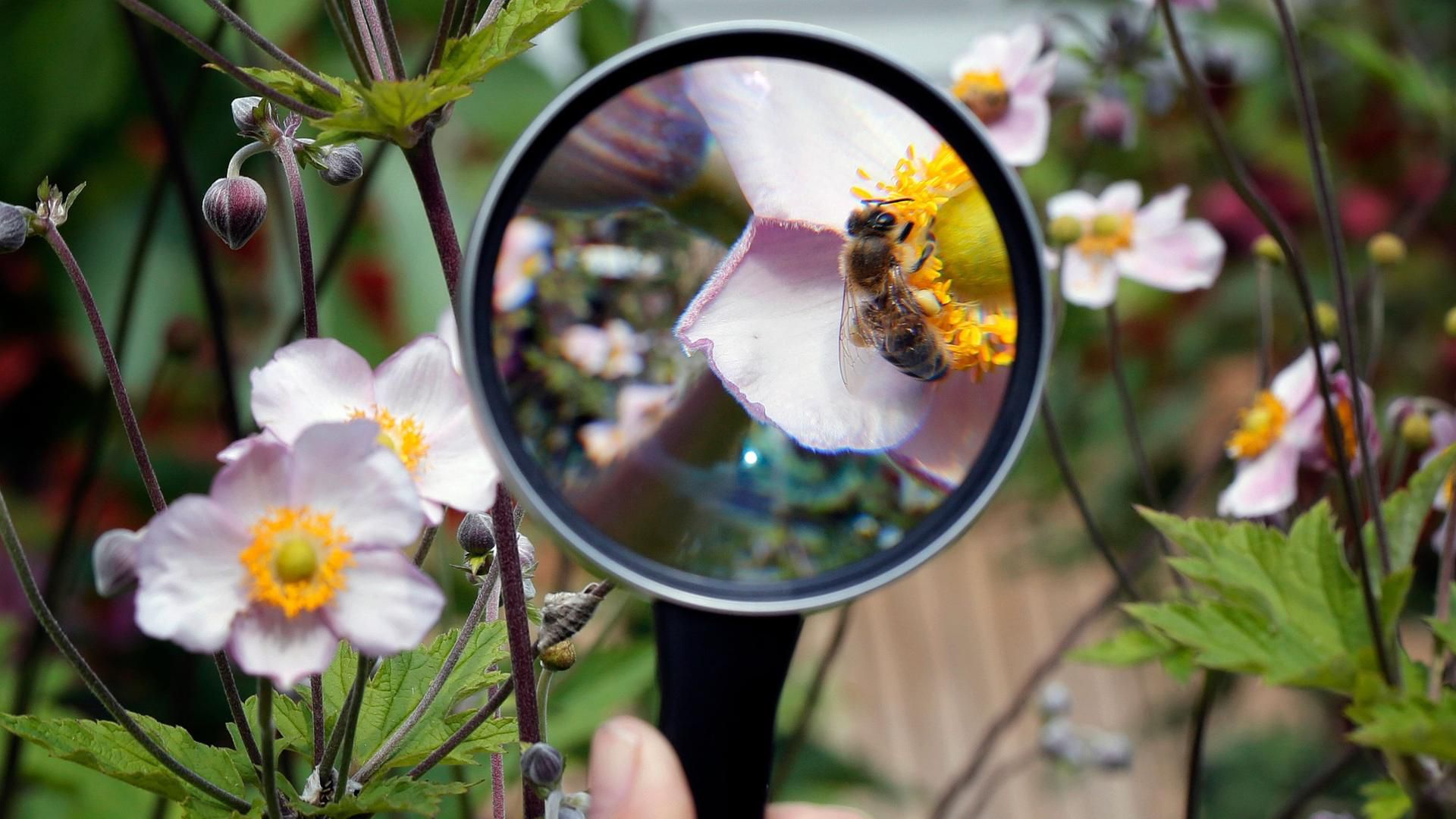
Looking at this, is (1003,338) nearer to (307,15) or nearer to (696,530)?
(696,530)

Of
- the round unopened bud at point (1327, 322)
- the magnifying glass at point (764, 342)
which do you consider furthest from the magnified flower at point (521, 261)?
the round unopened bud at point (1327, 322)

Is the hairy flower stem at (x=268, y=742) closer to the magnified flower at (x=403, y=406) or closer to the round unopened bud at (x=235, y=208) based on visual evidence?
the magnified flower at (x=403, y=406)

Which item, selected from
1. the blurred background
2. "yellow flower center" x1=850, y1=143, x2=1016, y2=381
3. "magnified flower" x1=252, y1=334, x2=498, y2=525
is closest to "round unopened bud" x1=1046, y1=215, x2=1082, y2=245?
the blurred background

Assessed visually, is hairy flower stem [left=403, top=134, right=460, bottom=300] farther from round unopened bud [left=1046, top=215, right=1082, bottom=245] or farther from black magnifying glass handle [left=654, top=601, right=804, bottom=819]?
round unopened bud [left=1046, top=215, right=1082, bottom=245]

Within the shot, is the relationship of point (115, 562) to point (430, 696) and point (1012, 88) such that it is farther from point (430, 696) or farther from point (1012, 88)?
point (1012, 88)

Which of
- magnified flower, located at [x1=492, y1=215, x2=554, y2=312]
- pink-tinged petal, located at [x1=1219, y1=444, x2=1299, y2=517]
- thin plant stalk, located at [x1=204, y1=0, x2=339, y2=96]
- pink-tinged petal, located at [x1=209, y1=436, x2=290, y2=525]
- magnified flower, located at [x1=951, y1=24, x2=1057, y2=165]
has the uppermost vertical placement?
thin plant stalk, located at [x1=204, y1=0, x2=339, y2=96]

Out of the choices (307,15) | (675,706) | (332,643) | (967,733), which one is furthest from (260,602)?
(967,733)

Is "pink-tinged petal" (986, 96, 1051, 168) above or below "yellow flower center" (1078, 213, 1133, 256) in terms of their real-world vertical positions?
above

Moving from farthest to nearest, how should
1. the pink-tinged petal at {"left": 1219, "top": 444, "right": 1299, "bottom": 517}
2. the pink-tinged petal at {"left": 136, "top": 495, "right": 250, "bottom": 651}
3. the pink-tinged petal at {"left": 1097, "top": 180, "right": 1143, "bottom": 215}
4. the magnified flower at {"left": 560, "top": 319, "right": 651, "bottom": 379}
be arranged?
the pink-tinged petal at {"left": 1097, "top": 180, "right": 1143, "bottom": 215} → the pink-tinged petal at {"left": 1219, "top": 444, "right": 1299, "bottom": 517} → the magnified flower at {"left": 560, "top": 319, "right": 651, "bottom": 379} → the pink-tinged petal at {"left": 136, "top": 495, "right": 250, "bottom": 651}
